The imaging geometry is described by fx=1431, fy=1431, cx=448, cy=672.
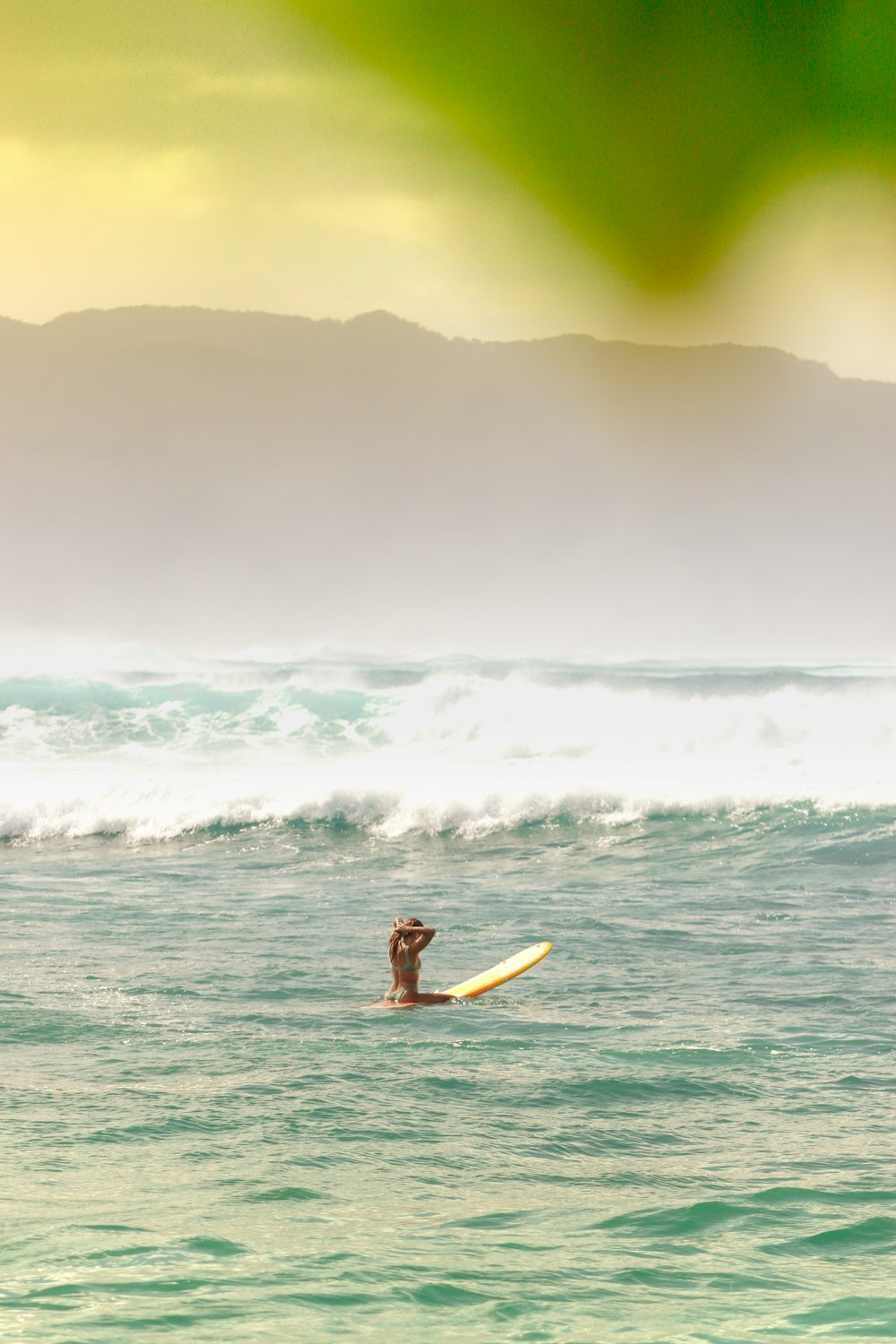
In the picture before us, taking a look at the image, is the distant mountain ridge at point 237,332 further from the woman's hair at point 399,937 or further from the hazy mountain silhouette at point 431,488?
the woman's hair at point 399,937

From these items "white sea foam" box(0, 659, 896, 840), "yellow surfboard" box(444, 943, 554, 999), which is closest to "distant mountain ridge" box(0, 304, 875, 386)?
"white sea foam" box(0, 659, 896, 840)

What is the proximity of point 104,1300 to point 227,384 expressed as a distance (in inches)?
5182

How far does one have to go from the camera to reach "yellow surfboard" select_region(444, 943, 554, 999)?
10.1 meters

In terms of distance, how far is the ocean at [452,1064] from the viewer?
16.5 feet

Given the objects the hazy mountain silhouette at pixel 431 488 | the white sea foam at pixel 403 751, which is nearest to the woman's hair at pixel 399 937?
the white sea foam at pixel 403 751

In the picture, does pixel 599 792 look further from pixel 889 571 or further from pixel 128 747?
pixel 889 571

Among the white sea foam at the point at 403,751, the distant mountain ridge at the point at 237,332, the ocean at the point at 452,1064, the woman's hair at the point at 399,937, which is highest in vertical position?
the distant mountain ridge at the point at 237,332

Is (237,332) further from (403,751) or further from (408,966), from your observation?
(408,966)

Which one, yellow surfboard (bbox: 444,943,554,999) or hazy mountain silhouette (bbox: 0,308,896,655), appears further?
hazy mountain silhouette (bbox: 0,308,896,655)

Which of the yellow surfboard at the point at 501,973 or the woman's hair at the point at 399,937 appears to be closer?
the woman's hair at the point at 399,937

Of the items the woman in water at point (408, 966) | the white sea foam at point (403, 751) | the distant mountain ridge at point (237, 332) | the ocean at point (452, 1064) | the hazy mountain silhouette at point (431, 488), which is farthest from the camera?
the distant mountain ridge at point (237, 332)

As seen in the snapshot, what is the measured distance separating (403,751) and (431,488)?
9667cm

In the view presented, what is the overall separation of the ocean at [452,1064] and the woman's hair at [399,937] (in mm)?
418

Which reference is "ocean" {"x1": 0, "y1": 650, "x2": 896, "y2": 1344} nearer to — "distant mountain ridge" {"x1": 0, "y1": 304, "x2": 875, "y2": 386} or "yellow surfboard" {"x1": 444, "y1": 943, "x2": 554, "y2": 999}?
"yellow surfboard" {"x1": 444, "y1": 943, "x2": 554, "y2": 999}
